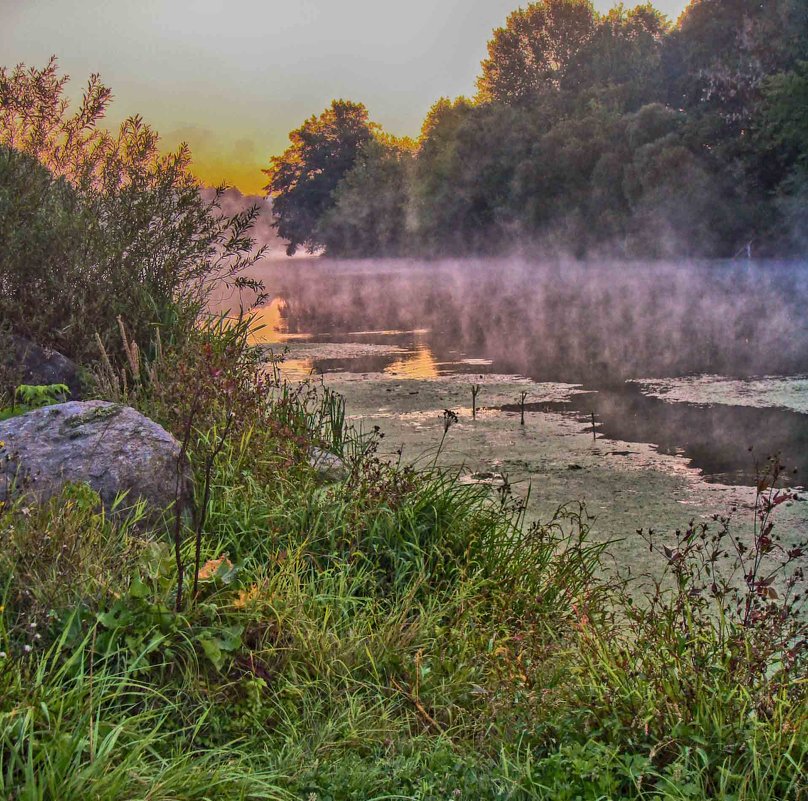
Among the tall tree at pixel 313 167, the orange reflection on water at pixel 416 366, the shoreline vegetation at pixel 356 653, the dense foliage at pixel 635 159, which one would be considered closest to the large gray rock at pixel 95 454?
the shoreline vegetation at pixel 356 653

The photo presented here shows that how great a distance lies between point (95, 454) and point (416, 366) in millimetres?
7967

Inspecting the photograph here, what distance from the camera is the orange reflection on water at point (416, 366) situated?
11.4m

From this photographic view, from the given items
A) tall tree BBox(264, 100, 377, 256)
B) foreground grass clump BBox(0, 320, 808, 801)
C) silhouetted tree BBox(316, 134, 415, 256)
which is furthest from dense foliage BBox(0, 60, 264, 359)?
tall tree BBox(264, 100, 377, 256)

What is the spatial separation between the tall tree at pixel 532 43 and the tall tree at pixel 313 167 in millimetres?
8373

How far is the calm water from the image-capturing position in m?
8.39

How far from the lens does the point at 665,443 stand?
25.2ft

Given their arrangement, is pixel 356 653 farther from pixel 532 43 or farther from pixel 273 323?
pixel 532 43

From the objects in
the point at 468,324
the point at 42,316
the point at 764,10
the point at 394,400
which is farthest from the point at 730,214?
the point at 42,316

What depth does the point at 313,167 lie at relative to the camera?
5572 cm

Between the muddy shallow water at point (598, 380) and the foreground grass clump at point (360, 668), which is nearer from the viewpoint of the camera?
the foreground grass clump at point (360, 668)

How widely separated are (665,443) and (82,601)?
556 centimetres

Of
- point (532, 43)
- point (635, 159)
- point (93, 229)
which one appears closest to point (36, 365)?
point (93, 229)

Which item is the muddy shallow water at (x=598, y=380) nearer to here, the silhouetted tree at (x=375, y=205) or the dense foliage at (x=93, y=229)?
the dense foliage at (x=93, y=229)

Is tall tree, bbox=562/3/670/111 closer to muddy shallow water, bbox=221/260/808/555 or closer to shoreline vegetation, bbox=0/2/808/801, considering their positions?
muddy shallow water, bbox=221/260/808/555
